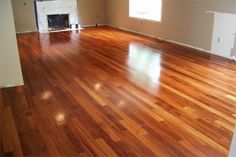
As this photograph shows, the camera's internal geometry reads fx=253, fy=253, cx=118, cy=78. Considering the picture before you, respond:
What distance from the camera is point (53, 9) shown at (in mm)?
9047

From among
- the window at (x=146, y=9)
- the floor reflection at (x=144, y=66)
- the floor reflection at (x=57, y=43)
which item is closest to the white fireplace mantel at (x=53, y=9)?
the floor reflection at (x=57, y=43)

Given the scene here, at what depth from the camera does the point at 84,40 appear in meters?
7.25

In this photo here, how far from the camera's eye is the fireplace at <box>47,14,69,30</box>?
A: 30.2 feet

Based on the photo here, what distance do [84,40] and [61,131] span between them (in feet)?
16.0

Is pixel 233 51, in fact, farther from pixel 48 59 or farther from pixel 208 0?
pixel 48 59

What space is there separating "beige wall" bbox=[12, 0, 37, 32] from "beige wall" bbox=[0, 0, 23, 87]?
5.30 m

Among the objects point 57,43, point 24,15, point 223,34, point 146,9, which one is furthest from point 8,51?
point 24,15

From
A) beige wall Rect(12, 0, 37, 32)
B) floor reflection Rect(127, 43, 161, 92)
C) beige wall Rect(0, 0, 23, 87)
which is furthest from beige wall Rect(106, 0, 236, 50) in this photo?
beige wall Rect(0, 0, 23, 87)

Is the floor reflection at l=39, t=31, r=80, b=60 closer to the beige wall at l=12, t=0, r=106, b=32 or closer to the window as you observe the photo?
the beige wall at l=12, t=0, r=106, b=32

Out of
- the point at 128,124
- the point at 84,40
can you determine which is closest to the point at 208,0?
the point at 84,40

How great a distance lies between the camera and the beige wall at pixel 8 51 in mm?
3518

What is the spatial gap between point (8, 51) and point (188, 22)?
13.8ft

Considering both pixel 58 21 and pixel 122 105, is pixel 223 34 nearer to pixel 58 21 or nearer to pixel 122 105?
pixel 122 105

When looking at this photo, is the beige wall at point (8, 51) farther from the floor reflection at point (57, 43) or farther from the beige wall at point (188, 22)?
the beige wall at point (188, 22)
